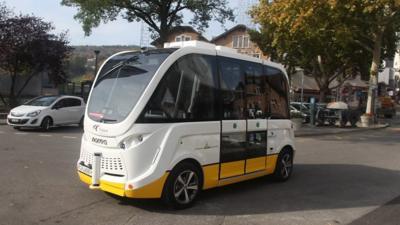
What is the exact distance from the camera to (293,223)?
6738 millimetres

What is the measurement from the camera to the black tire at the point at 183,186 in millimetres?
6902

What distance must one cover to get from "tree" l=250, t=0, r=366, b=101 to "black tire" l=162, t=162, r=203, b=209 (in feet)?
62.9

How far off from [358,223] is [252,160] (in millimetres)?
2273

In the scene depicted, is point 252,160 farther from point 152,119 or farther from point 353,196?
point 152,119

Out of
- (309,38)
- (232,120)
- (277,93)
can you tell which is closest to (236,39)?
(309,38)

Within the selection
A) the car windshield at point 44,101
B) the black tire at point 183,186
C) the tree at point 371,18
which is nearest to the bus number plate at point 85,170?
the black tire at point 183,186

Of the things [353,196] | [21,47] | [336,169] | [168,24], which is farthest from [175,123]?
[168,24]

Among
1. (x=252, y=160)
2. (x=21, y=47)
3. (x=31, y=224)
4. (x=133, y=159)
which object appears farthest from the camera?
(x=21, y=47)

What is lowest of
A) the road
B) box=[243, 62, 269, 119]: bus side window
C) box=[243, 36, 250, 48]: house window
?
→ the road

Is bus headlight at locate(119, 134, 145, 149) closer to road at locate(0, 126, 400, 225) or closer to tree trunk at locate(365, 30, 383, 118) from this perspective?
road at locate(0, 126, 400, 225)

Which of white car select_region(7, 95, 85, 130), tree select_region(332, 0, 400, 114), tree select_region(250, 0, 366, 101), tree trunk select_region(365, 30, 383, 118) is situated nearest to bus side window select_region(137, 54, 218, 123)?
white car select_region(7, 95, 85, 130)

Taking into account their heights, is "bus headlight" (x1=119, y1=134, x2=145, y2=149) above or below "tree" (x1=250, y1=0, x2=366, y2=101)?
below

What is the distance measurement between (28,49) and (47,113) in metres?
9.73

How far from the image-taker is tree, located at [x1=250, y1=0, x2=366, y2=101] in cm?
2544
